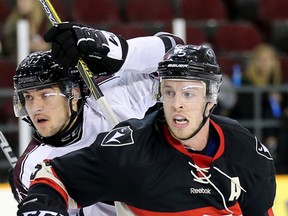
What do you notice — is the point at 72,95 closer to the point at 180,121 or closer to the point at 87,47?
the point at 87,47

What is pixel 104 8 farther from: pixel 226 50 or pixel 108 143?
pixel 108 143

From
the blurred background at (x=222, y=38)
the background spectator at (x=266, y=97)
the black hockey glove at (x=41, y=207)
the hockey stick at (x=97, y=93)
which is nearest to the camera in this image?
the black hockey glove at (x=41, y=207)

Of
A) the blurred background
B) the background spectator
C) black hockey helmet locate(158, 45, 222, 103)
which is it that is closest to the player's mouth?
black hockey helmet locate(158, 45, 222, 103)

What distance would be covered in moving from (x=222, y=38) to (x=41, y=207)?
13.9ft

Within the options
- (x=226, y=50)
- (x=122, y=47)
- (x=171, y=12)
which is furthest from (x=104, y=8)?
(x=122, y=47)

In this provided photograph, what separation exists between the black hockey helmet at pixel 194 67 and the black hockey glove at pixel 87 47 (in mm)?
308

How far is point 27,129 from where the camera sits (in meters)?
4.78

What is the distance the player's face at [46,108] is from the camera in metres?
2.85

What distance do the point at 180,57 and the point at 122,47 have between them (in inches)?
18.3

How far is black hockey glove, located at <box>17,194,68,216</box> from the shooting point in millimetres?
2350

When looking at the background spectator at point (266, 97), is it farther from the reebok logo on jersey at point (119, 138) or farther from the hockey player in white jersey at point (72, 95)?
the reebok logo on jersey at point (119, 138)

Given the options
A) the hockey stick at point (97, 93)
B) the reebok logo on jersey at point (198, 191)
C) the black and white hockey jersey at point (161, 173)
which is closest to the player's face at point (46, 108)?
the hockey stick at point (97, 93)

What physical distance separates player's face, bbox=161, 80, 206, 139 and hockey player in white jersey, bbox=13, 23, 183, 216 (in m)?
0.38

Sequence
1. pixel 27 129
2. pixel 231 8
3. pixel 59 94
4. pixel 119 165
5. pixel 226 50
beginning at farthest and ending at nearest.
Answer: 1. pixel 231 8
2. pixel 226 50
3. pixel 27 129
4. pixel 59 94
5. pixel 119 165
